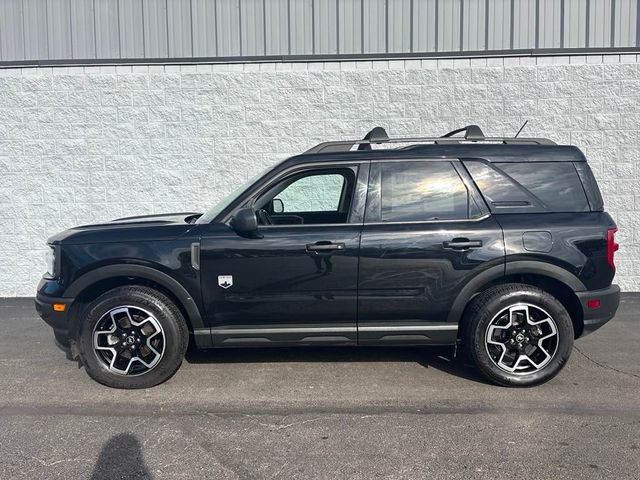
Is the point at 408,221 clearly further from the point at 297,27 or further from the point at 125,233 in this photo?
the point at 297,27

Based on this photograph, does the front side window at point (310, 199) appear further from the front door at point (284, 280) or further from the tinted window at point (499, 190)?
the tinted window at point (499, 190)

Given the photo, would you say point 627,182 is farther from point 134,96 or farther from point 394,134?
point 134,96

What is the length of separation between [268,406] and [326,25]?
565 cm

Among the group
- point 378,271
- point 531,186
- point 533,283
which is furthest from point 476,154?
point 378,271

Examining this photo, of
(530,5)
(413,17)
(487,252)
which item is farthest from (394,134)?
(487,252)

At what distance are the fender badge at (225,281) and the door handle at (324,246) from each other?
0.66 m

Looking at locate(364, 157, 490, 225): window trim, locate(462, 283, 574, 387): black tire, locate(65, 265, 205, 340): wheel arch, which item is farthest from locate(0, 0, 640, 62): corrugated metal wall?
locate(462, 283, 574, 387): black tire

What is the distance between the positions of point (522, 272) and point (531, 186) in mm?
704

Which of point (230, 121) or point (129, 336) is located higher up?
point (230, 121)

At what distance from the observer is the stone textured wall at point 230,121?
7.56m

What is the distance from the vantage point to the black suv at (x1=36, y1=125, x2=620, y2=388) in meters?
4.20

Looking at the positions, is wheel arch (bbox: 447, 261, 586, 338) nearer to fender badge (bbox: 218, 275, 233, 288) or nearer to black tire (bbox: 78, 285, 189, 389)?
fender badge (bbox: 218, 275, 233, 288)

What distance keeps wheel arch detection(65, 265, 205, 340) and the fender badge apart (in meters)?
0.26

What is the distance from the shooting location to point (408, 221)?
4.28 meters
